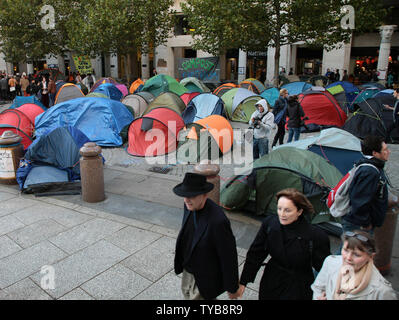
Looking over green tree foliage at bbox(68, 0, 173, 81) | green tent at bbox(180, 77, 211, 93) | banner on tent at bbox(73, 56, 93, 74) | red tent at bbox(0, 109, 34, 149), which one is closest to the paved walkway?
red tent at bbox(0, 109, 34, 149)

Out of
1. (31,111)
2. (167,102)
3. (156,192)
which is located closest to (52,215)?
(156,192)

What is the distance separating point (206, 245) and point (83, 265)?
258cm

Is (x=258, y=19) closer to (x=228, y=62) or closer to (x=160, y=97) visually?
(x=160, y=97)

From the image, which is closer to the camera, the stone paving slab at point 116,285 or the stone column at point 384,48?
the stone paving slab at point 116,285

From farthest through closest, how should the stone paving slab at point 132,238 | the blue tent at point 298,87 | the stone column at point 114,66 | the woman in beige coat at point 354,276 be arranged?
the stone column at point 114,66
the blue tent at point 298,87
the stone paving slab at point 132,238
the woman in beige coat at point 354,276

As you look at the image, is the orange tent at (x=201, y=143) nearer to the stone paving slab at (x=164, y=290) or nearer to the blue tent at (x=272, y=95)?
the stone paving slab at (x=164, y=290)

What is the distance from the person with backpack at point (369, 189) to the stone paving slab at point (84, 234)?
12.3ft

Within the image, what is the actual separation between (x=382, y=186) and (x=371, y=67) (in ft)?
103

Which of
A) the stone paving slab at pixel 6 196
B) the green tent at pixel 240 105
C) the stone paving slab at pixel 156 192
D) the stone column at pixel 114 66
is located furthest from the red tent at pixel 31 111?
the stone column at pixel 114 66

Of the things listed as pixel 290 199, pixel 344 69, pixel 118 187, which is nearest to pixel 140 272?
pixel 290 199

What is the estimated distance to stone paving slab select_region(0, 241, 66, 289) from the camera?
4500 millimetres

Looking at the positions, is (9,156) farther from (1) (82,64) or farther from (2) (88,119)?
(1) (82,64)

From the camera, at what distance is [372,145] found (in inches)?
148

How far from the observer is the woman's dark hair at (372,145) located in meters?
3.73
